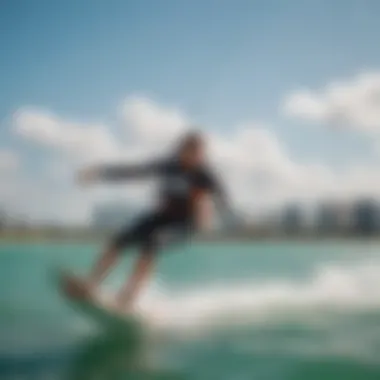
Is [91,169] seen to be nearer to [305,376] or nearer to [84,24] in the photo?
[84,24]

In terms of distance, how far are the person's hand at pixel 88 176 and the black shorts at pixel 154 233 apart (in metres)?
0.15

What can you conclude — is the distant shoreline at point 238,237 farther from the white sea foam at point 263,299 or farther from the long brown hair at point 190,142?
the long brown hair at point 190,142

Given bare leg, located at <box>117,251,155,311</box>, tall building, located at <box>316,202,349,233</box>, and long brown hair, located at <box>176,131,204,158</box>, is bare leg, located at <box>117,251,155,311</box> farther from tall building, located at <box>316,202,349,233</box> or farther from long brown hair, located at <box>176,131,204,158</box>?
tall building, located at <box>316,202,349,233</box>

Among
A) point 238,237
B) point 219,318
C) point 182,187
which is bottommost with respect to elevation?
point 219,318

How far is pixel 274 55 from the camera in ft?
5.36

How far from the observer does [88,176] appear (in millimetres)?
1634

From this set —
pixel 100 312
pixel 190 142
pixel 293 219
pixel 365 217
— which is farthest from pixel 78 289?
pixel 365 217

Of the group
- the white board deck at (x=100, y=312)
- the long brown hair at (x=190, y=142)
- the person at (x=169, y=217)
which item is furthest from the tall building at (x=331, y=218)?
the white board deck at (x=100, y=312)

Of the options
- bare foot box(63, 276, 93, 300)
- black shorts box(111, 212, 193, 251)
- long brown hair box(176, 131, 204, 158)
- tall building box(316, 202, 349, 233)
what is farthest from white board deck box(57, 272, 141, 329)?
tall building box(316, 202, 349, 233)

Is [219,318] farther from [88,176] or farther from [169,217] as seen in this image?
[88,176]

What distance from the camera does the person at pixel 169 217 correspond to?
62.6 inches

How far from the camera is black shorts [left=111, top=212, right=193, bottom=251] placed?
1.59m

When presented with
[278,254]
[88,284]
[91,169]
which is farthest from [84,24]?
[278,254]

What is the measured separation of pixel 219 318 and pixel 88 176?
47 cm
